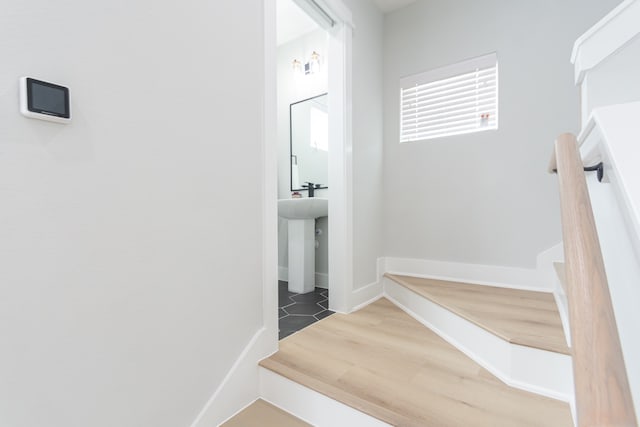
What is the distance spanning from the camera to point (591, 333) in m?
0.43

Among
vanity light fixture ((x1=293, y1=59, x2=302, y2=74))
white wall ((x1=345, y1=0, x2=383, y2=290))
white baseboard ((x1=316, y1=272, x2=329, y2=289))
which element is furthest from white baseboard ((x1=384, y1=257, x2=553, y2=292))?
vanity light fixture ((x1=293, y1=59, x2=302, y2=74))

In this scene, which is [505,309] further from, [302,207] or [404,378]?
[302,207]

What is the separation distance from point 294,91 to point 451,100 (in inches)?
63.8

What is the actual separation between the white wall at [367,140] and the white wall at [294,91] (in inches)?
22.2

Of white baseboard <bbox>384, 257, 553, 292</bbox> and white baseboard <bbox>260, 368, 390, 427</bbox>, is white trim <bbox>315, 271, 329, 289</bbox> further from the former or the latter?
white baseboard <bbox>260, 368, 390, 427</bbox>

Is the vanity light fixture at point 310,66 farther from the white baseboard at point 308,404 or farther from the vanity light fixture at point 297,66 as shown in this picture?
the white baseboard at point 308,404

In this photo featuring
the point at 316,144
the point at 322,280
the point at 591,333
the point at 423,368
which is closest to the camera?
the point at 591,333

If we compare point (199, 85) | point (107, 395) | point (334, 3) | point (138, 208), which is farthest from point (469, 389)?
point (334, 3)

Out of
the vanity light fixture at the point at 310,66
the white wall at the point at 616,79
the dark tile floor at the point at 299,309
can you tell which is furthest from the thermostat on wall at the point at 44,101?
the vanity light fixture at the point at 310,66

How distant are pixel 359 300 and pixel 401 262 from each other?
0.60 meters

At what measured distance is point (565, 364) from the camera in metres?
1.21

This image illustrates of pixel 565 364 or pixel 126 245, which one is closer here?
pixel 126 245

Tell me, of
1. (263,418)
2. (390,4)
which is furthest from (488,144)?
(263,418)

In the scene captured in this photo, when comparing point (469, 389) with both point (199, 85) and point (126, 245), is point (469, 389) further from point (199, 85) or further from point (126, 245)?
point (199, 85)
